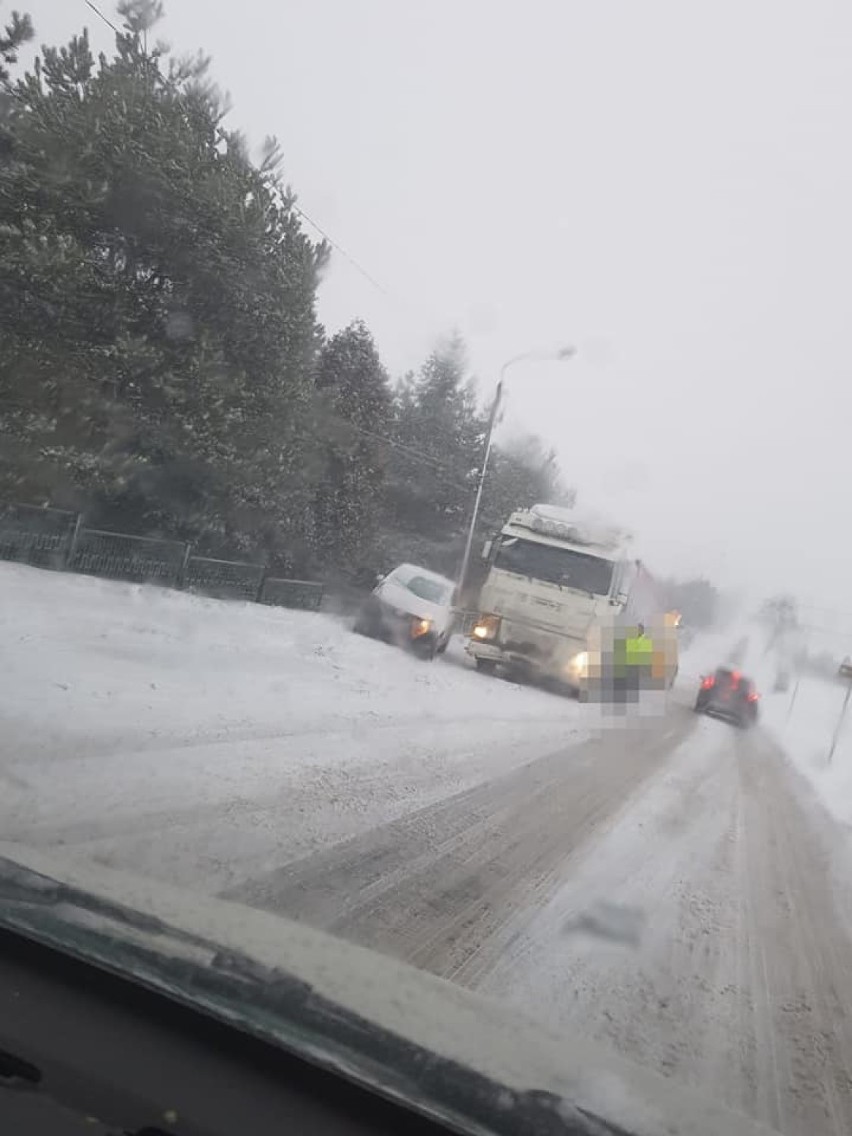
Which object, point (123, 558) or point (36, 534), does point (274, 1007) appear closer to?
point (36, 534)

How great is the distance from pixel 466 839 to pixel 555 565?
10825mm

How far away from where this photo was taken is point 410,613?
55.4 feet

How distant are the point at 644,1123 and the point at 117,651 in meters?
8.42

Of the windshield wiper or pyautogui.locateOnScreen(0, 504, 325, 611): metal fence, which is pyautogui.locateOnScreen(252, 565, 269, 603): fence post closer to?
pyautogui.locateOnScreen(0, 504, 325, 611): metal fence

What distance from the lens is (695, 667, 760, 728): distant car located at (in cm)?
2317

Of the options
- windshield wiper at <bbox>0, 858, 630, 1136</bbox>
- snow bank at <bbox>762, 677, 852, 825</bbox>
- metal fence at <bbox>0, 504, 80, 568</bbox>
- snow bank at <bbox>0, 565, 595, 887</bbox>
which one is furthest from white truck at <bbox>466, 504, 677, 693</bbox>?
windshield wiper at <bbox>0, 858, 630, 1136</bbox>

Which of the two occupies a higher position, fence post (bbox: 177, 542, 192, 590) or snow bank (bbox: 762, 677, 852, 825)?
fence post (bbox: 177, 542, 192, 590)

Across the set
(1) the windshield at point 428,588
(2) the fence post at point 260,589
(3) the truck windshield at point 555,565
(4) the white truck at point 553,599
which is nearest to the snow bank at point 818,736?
(4) the white truck at point 553,599

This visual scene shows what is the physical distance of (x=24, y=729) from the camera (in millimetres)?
6355

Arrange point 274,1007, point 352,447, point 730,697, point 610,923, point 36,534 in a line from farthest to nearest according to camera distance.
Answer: point 730,697, point 352,447, point 36,534, point 610,923, point 274,1007

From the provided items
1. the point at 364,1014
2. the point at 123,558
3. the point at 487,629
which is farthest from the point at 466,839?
the point at 123,558

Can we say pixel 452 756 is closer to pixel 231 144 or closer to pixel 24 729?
pixel 24 729

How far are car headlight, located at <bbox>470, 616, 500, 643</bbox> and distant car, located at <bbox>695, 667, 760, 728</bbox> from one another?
884 centimetres

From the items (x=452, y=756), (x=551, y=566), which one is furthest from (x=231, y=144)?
(x=452, y=756)
